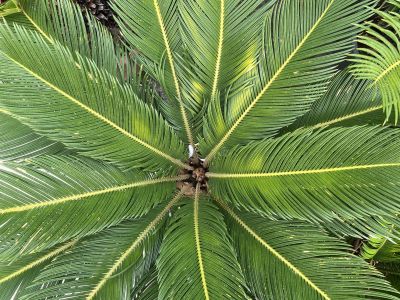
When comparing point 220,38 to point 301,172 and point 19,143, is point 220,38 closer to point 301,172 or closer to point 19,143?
point 301,172

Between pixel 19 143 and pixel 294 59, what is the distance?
32.9 inches

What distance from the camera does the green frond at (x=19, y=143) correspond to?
4.32 feet

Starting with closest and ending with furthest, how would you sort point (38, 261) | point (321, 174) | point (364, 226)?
1. point (321, 174)
2. point (364, 226)
3. point (38, 261)

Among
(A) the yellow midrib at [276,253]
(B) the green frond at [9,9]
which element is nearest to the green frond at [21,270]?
(A) the yellow midrib at [276,253]

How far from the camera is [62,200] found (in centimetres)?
112

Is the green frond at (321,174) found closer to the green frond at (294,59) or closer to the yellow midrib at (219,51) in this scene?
the green frond at (294,59)

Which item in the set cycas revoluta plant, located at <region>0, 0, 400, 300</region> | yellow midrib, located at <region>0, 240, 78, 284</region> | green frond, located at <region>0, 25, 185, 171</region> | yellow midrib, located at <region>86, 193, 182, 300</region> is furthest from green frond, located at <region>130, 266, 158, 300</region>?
green frond, located at <region>0, 25, 185, 171</region>

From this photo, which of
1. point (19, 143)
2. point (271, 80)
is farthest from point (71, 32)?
point (271, 80)

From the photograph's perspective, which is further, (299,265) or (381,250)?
(381,250)

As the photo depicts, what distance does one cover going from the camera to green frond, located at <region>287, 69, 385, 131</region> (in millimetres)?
1241

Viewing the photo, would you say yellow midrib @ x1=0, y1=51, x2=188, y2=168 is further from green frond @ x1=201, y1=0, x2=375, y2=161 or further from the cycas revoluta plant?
green frond @ x1=201, y1=0, x2=375, y2=161

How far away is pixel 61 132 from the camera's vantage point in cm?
111

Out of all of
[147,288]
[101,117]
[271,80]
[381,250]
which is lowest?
[147,288]

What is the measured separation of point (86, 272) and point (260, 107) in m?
0.63
